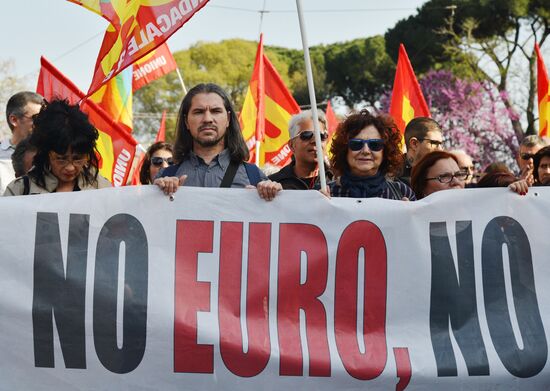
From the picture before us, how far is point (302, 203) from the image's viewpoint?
4.68 m

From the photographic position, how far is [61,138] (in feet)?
15.4

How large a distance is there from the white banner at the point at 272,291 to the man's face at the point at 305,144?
3.99 ft

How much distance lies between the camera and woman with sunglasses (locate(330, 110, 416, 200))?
4.97 metres

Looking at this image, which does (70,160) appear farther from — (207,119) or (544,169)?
(544,169)

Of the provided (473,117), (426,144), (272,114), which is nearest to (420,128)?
(426,144)

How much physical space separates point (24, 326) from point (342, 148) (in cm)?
177

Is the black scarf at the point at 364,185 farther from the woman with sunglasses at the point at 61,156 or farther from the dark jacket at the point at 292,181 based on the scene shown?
the woman with sunglasses at the point at 61,156

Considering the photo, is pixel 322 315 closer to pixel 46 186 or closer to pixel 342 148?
pixel 342 148

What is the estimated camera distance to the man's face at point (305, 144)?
590cm

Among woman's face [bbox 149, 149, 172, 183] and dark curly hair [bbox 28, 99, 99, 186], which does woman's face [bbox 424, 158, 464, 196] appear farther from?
woman's face [bbox 149, 149, 172, 183]

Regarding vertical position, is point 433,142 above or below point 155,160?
above

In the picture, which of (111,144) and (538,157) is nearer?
(538,157)

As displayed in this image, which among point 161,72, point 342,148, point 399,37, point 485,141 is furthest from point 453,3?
point 342,148

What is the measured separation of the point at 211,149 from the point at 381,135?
0.84 metres
